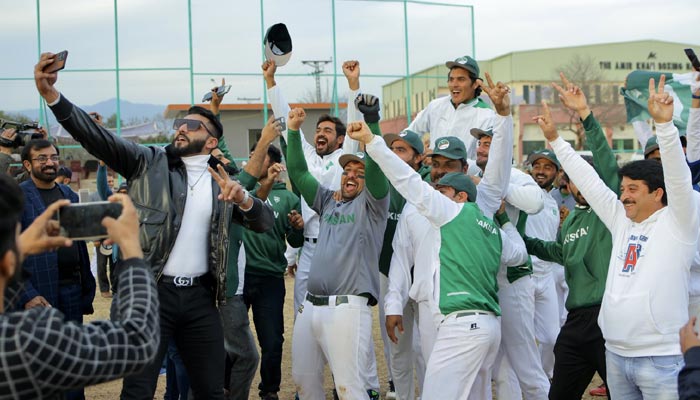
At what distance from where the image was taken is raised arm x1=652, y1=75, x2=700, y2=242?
467 cm

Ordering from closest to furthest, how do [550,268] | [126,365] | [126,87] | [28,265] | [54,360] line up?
[54,360] < [126,365] < [28,265] < [550,268] < [126,87]

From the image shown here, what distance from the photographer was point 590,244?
567 cm

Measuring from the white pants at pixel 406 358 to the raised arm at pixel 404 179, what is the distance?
1595 mm

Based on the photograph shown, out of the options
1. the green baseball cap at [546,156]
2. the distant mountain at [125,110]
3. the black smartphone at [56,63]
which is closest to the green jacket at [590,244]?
the green baseball cap at [546,156]

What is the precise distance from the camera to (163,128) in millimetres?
23375

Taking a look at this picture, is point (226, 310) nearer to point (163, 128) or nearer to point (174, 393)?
point (174, 393)

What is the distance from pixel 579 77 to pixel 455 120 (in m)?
51.3

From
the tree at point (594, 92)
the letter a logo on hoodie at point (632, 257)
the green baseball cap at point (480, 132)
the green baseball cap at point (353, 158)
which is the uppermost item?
the tree at point (594, 92)

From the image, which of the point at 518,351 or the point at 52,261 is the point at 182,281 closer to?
the point at 52,261

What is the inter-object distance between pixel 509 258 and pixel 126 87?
1746 cm

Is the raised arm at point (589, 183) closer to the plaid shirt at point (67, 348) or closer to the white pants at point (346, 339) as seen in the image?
the white pants at point (346, 339)

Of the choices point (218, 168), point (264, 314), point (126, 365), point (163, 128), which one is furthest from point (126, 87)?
point (126, 365)

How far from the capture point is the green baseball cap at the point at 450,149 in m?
6.75

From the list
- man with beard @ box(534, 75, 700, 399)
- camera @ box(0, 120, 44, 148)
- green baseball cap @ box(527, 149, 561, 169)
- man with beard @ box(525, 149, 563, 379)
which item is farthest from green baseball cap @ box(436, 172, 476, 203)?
camera @ box(0, 120, 44, 148)
